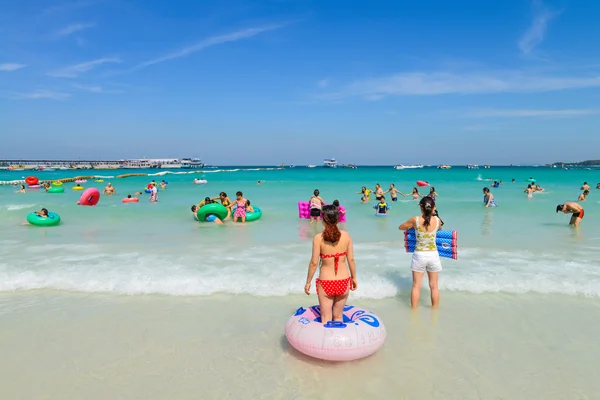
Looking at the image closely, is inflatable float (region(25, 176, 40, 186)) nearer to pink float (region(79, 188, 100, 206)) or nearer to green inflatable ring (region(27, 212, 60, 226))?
pink float (region(79, 188, 100, 206))

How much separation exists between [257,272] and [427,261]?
3.03m

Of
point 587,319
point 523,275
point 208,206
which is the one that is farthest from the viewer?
point 208,206

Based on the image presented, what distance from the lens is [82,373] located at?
3631 millimetres

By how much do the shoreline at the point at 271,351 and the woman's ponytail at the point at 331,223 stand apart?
1199 millimetres

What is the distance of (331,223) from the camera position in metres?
3.60

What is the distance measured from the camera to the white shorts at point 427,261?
15.4 ft

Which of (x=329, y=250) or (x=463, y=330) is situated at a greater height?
(x=329, y=250)

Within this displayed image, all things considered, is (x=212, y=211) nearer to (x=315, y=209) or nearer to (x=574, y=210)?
(x=315, y=209)

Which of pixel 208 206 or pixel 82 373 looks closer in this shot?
pixel 82 373

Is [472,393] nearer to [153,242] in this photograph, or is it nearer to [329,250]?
[329,250]

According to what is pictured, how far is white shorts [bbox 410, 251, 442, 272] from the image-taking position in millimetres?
4705

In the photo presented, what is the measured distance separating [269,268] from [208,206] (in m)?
5.71

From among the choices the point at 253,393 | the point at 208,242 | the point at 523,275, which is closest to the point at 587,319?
the point at 523,275

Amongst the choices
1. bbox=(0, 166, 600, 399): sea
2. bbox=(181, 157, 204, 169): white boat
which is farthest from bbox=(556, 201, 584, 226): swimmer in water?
bbox=(181, 157, 204, 169): white boat
